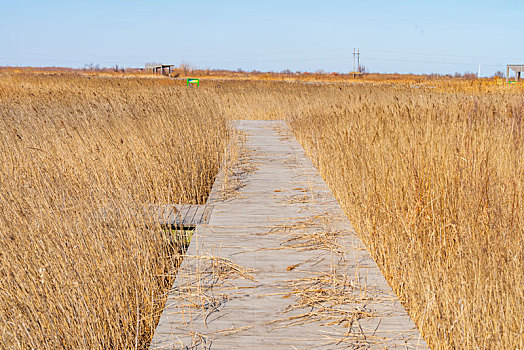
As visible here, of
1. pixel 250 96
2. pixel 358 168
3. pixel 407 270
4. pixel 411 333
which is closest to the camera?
pixel 411 333

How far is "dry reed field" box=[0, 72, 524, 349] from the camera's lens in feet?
7.63

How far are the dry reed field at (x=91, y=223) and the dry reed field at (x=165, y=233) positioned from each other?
18 mm

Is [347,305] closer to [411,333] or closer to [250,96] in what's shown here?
[411,333]

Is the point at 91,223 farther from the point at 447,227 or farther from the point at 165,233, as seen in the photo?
the point at 447,227

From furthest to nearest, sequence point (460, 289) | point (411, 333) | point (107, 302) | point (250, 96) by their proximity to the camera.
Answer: point (250, 96)
point (107, 302)
point (460, 289)
point (411, 333)

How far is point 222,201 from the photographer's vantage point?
4.69 metres

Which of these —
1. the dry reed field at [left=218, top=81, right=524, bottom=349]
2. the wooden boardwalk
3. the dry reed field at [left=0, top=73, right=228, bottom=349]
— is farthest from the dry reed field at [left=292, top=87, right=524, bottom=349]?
the dry reed field at [left=0, top=73, right=228, bottom=349]

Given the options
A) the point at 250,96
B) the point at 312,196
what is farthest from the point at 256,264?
the point at 250,96

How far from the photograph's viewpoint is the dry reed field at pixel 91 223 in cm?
241

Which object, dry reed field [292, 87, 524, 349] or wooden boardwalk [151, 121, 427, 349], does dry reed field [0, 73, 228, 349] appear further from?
dry reed field [292, 87, 524, 349]

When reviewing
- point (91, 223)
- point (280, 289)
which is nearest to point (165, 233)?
point (91, 223)

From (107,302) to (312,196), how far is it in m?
2.32

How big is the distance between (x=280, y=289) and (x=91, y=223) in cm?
140

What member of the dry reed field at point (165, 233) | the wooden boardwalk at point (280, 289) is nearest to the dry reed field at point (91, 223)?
the dry reed field at point (165, 233)
